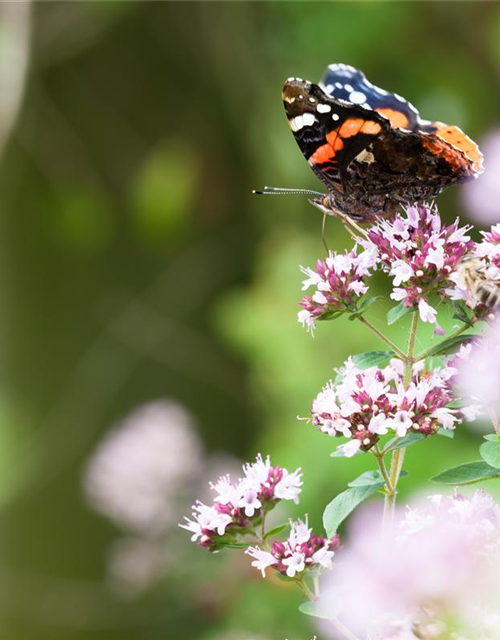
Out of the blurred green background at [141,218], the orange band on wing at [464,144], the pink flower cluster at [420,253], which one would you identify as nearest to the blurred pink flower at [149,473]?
the blurred green background at [141,218]

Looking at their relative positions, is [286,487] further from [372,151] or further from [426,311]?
[372,151]

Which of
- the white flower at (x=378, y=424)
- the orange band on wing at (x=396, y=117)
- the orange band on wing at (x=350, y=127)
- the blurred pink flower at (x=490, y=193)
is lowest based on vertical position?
the white flower at (x=378, y=424)

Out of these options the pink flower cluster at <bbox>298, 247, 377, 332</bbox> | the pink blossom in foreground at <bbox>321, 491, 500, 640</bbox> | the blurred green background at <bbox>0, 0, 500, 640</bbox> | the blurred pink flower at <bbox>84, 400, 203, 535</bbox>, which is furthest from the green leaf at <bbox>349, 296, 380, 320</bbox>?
the blurred green background at <bbox>0, 0, 500, 640</bbox>

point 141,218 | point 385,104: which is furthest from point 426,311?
point 141,218

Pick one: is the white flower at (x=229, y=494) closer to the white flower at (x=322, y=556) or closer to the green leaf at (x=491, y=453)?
the white flower at (x=322, y=556)

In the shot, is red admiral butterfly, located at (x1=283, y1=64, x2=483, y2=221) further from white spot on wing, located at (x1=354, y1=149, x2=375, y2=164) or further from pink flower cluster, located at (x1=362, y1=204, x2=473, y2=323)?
pink flower cluster, located at (x1=362, y1=204, x2=473, y2=323)
